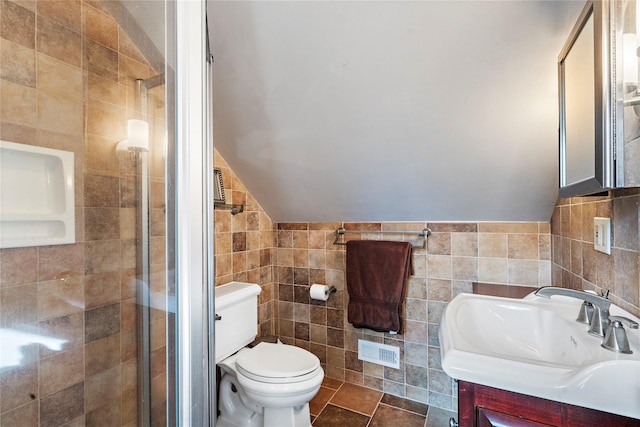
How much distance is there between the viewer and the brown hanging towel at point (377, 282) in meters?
1.87

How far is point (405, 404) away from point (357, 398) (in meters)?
0.32

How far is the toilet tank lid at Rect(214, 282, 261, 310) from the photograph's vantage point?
1604mm

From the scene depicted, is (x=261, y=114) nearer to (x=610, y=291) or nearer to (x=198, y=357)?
(x=198, y=357)

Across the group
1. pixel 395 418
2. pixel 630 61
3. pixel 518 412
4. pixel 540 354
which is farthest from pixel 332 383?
pixel 630 61

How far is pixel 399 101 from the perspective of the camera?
1336 mm

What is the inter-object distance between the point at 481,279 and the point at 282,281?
148 centimetres

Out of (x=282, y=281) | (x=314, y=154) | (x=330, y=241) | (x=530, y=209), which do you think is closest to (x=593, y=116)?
(x=530, y=209)

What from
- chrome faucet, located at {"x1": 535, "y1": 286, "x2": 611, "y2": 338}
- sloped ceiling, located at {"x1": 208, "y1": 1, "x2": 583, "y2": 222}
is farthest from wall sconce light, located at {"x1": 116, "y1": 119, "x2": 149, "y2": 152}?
chrome faucet, located at {"x1": 535, "y1": 286, "x2": 611, "y2": 338}

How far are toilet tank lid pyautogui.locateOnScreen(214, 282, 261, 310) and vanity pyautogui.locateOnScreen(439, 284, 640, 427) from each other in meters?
1.16

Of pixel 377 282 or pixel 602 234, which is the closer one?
pixel 602 234

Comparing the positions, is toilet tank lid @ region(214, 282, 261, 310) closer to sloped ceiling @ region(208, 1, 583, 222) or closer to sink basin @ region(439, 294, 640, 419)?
sloped ceiling @ region(208, 1, 583, 222)

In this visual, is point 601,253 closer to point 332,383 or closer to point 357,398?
point 357,398

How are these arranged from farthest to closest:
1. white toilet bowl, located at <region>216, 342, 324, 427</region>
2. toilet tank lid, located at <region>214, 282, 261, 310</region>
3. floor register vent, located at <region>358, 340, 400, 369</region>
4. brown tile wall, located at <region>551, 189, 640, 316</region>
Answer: floor register vent, located at <region>358, 340, 400, 369</region> < toilet tank lid, located at <region>214, 282, 261, 310</region> < white toilet bowl, located at <region>216, 342, 324, 427</region> < brown tile wall, located at <region>551, 189, 640, 316</region>

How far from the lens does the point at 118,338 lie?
116cm
